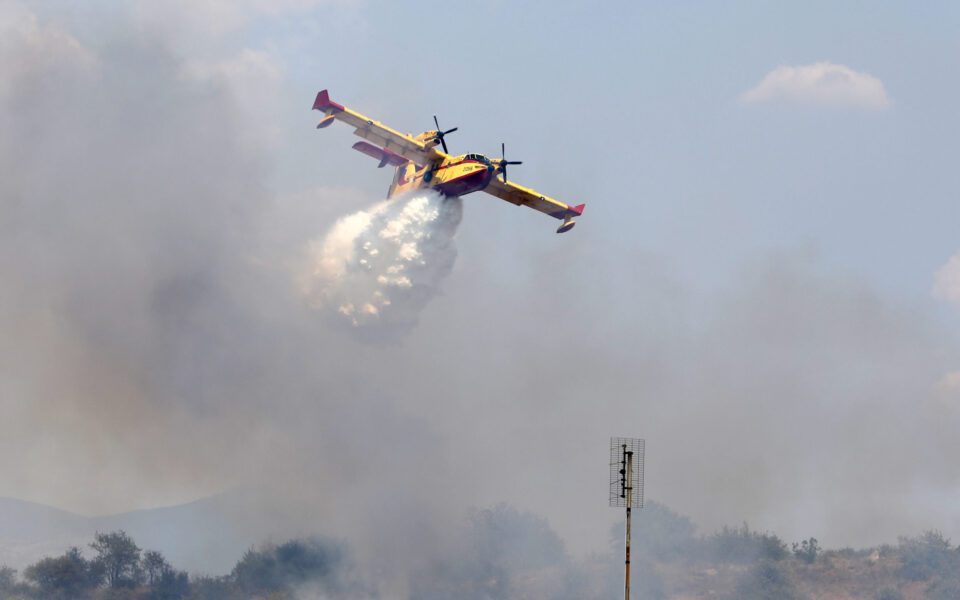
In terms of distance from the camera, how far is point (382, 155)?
74.0 metres

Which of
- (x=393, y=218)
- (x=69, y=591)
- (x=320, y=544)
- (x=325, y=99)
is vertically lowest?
(x=69, y=591)

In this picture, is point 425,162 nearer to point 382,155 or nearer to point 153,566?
point 382,155

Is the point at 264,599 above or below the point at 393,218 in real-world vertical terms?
below

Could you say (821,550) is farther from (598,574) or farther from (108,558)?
(108,558)

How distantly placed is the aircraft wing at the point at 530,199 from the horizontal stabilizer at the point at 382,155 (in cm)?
683

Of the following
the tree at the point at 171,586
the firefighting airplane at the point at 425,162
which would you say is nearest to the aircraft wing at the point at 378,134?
the firefighting airplane at the point at 425,162

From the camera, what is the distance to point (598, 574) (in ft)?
331

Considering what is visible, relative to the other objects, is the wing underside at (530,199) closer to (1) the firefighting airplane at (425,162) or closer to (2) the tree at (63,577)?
(1) the firefighting airplane at (425,162)

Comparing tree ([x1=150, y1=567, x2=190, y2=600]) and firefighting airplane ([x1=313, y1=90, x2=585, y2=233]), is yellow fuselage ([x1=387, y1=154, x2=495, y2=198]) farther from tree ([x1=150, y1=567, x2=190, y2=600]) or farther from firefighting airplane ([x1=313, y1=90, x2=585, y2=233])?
tree ([x1=150, y1=567, x2=190, y2=600])

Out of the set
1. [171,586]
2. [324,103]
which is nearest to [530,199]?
[324,103]

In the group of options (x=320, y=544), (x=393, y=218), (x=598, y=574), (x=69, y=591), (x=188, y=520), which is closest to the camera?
(x=393, y=218)

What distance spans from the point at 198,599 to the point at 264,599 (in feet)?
19.0

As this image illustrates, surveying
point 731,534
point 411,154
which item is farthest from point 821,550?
point 411,154

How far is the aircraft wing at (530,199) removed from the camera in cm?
7438
